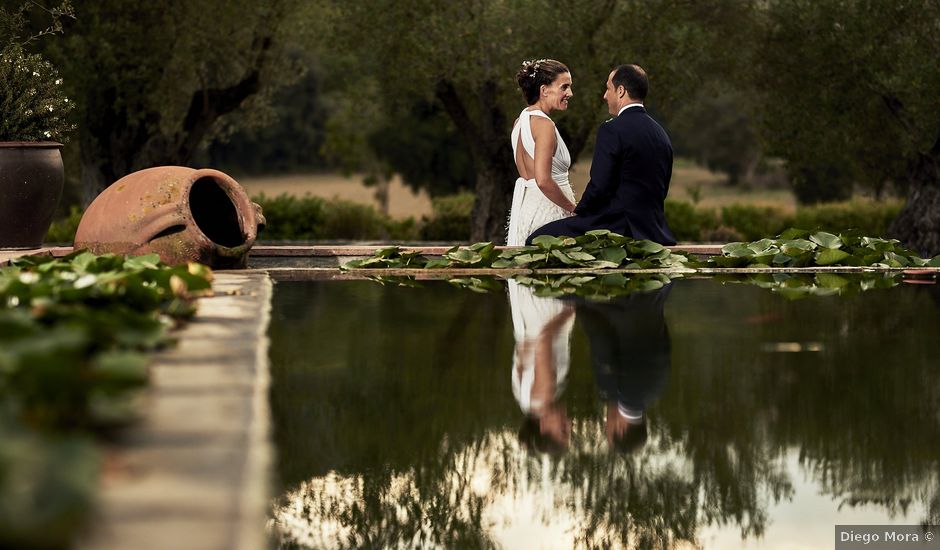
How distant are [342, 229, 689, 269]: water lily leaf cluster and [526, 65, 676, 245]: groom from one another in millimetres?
158

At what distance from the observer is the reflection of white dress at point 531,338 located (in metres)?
5.59

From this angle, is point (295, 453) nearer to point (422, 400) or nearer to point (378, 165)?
point (422, 400)

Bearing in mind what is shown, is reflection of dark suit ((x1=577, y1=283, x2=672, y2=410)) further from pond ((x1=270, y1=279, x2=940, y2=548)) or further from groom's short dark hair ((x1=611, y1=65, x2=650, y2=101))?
groom's short dark hair ((x1=611, y1=65, x2=650, y2=101))

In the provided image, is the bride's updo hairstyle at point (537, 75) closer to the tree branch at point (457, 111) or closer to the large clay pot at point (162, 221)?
the large clay pot at point (162, 221)

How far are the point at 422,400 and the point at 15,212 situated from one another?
7.96 meters

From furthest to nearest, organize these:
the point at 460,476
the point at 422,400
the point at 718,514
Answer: the point at 422,400
the point at 460,476
the point at 718,514

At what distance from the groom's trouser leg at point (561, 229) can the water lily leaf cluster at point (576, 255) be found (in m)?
0.13

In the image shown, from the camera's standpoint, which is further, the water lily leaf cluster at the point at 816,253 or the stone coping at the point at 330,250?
the stone coping at the point at 330,250

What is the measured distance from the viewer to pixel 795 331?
7.46 metres

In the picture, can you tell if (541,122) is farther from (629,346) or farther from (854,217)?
(854,217)

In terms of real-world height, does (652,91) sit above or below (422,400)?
above

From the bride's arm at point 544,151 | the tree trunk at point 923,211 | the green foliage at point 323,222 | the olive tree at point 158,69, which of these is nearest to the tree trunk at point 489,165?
the green foliage at point 323,222

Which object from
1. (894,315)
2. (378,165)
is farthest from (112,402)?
(378,165)

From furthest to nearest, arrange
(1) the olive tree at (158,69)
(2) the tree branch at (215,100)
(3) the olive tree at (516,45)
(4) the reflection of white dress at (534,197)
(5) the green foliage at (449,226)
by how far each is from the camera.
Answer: (5) the green foliage at (449,226) → (2) the tree branch at (215,100) → (3) the olive tree at (516,45) → (1) the olive tree at (158,69) → (4) the reflection of white dress at (534,197)
